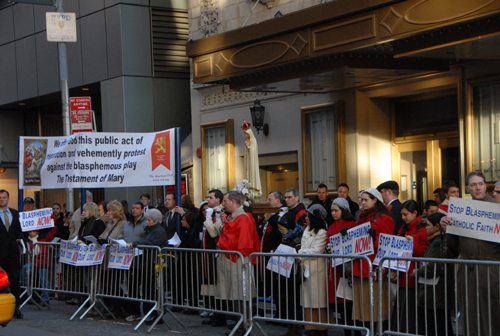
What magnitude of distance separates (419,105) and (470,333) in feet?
30.5

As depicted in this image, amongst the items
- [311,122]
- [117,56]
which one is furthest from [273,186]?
[117,56]

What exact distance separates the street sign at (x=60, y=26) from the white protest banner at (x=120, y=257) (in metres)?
6.52

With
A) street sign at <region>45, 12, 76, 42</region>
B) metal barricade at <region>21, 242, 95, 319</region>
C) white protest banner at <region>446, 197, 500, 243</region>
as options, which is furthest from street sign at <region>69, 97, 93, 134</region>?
white protest banner at <region>446, 197, 500, 243</region>

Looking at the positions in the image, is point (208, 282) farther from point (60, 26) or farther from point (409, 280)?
point (60, 26)

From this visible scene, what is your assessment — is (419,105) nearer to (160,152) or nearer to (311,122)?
(311,122)

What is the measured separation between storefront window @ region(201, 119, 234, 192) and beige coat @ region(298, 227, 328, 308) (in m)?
10.1

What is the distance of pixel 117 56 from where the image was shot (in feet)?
77.6

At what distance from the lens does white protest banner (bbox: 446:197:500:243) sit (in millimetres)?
8477

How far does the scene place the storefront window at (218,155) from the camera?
68.7 ft

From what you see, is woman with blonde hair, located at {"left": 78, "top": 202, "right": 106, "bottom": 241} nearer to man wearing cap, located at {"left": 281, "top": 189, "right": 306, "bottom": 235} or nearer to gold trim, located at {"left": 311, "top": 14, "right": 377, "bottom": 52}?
man wearing cap, located at {"left": 281, "top": 189, "right": 306, "bottom": 235}

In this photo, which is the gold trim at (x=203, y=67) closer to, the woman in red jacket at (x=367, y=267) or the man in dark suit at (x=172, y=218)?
the man in dark suit at (x=172, y=218)

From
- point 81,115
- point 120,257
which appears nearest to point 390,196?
point 120,257

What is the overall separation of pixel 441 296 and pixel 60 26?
38.9ft

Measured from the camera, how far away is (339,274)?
1037 cm
